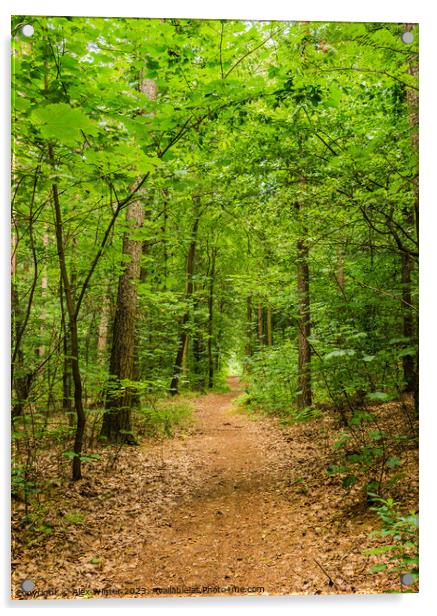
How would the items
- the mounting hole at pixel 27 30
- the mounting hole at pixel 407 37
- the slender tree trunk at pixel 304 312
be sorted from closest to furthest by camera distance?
the mounting hole at pixel 27 30 < the mounting hole at pixel 407 37 < the slender tree trunk at pixel 304 312

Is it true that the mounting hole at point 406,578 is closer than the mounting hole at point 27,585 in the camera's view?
Yes

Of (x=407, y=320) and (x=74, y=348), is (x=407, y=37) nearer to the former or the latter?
(x=407, y=320)

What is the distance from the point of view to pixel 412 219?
11.6ft

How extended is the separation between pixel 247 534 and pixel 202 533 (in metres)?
0.41

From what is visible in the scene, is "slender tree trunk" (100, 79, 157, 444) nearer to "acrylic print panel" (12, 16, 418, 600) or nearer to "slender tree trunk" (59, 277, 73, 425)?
"acrylic print panel" (12, 16, 418, 600)

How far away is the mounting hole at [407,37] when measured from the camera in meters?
3.22

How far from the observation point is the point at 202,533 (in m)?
3.35

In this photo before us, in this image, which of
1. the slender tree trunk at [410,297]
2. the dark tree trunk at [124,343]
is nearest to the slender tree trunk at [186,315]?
the dark tree trunk at [124,343]

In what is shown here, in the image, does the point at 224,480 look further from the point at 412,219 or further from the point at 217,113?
the point at 217,113

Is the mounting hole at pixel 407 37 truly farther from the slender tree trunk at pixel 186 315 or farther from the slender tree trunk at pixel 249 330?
the slender tree trunk at pixel 249 330

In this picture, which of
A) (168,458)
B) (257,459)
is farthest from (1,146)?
(257,459)

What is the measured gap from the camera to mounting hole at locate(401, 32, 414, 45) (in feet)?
10.6

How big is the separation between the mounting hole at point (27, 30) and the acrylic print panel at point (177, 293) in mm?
12

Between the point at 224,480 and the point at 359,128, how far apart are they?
14.0 feet
